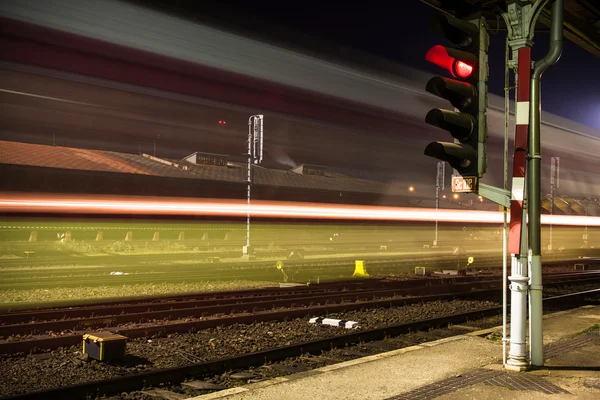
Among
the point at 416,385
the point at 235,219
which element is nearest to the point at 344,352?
the point at 416,385

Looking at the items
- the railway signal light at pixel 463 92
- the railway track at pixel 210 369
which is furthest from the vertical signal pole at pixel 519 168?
the railway track at pixel 210 369

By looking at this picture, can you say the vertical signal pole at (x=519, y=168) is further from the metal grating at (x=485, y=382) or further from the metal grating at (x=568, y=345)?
the metal grating at (x=568, y=345)

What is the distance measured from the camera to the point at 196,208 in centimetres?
2583

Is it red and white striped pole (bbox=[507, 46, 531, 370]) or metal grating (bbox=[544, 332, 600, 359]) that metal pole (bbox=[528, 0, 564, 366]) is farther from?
metal grating (bbox=[544, 332, 600, 359])

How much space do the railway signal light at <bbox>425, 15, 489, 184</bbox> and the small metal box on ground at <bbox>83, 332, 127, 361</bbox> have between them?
4.76 metres

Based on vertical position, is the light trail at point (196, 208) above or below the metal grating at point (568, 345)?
above

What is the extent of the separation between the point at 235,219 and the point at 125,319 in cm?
1731

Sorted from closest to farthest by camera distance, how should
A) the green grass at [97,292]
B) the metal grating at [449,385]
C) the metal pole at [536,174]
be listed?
the metal grating at [449,385]
the metal pole at [536,174]
the green grass at [97,292]

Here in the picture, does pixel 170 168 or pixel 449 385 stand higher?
pixel 170 168

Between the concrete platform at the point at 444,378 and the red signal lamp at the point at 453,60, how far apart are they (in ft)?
10.7

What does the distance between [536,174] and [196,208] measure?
20566 millimetres

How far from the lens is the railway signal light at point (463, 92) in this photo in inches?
229

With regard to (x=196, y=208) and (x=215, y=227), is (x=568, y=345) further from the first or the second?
(x=215, y=227)

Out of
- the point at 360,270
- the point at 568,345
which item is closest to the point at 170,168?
the point at 360,270
